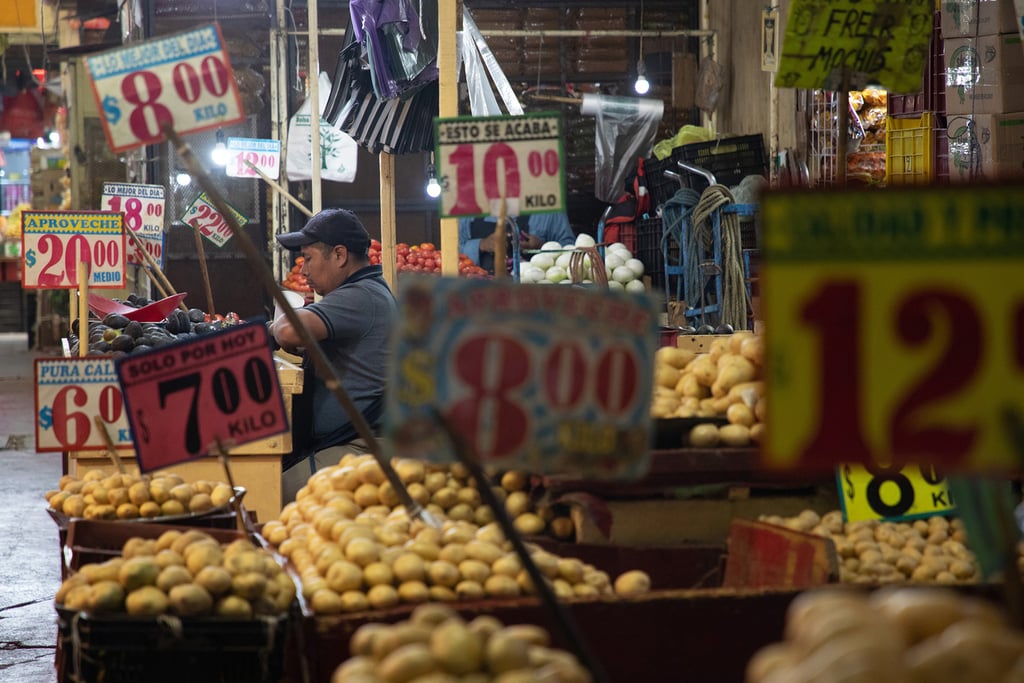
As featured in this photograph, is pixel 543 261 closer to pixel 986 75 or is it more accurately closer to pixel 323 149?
pixel 323 149

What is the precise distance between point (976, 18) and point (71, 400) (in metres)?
5.42

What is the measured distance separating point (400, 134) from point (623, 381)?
20.3 feet

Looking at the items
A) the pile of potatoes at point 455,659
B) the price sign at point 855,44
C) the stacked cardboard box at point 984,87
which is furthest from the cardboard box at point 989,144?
the pile of potatoes at point 455,659

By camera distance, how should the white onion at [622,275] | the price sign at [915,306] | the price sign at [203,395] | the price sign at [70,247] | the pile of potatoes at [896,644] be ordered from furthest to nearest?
1. the white onion at [622,275]
2. the price sign at [70,247]
3. the price sign at [203,395]
4. the price sign at [915,306]
5. the pile of potatoes at [896,644]

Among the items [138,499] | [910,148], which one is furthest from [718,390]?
[910,148]

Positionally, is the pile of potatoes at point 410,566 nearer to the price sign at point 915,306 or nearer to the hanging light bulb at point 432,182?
the price sign at point 915,306

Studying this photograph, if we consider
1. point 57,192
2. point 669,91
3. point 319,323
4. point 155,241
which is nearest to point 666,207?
point 669,91

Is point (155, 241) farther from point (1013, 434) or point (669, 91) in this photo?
point (1013, 434)

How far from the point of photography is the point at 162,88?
3680 mm

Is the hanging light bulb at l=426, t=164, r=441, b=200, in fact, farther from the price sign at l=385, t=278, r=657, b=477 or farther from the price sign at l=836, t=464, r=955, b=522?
the price sign at l=385, t=278, r=657, b=477

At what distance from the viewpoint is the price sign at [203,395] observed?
138 inches

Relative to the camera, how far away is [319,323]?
235 inches

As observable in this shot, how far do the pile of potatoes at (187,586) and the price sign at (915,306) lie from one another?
5.30 ft

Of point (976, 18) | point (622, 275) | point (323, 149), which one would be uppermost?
point (976, 18)
